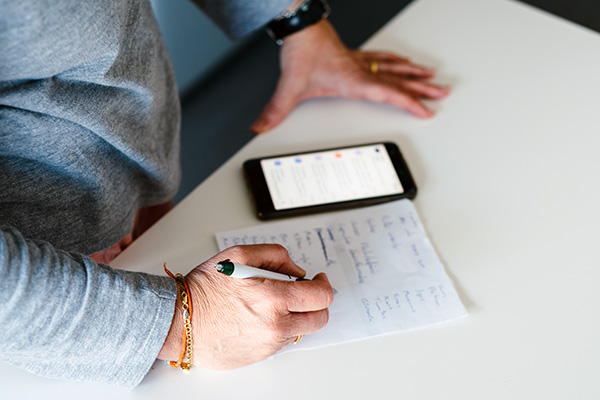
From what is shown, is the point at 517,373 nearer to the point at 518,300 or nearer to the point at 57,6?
the point at 518,300

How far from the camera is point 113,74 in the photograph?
2.11 feet

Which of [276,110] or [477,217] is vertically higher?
[276,110]

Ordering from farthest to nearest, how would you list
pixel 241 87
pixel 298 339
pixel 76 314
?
pixel 241 87, pixel 298 339, pixel 76 314

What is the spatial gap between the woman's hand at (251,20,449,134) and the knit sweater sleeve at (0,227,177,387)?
0.41 meters

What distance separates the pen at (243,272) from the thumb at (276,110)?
330 mm

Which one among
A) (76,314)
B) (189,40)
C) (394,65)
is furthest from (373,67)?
(189,40)

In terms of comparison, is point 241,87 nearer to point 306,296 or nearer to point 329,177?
point 329,177

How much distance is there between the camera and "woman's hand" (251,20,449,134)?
95 centimetres

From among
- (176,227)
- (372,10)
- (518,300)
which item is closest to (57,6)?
(176,227)

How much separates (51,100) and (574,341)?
0.65 metres

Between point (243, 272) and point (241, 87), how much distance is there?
1.40 metres

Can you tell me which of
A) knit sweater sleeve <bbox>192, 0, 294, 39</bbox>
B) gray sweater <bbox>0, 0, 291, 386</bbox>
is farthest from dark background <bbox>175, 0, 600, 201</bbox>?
gray sweater <bbox>0, 0, 291, 386</bbox>

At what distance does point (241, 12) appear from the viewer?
98 cm

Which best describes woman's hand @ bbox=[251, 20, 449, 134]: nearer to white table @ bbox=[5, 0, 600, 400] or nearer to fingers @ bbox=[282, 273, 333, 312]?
white table @ bbox=[5, 0, 600, 400]
